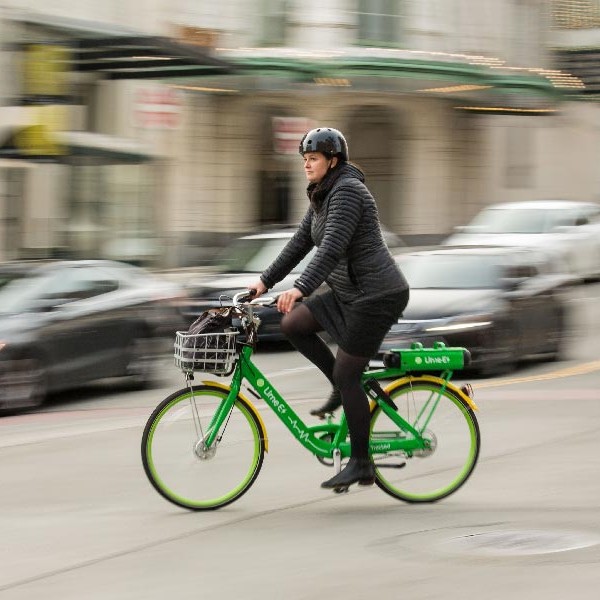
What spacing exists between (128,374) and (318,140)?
7476mm

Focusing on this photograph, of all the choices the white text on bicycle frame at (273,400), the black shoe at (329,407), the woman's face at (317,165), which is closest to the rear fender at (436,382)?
the black shoe at (329,407)

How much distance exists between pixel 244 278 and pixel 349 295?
1210cm

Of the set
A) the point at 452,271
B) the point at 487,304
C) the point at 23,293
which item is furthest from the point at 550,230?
A: the point at 23,293

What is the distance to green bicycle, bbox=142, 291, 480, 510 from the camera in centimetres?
775

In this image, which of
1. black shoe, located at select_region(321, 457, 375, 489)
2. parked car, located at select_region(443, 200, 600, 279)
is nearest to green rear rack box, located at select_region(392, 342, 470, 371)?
black shoe, located at select_region(321, 457, 375, 489)

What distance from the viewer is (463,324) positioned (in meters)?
15.4

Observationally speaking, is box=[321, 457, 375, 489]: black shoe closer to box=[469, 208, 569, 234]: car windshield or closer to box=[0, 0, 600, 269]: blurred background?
box=[0, 0, 600, 269]: blurred background

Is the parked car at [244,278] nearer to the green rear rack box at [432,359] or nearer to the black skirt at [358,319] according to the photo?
the green rear rack box at [432,359]

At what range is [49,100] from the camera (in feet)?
78.0

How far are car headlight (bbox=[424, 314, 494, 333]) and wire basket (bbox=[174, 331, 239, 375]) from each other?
7696 mm

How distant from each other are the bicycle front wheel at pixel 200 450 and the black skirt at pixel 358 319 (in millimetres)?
578

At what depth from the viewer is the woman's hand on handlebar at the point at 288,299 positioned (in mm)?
7422

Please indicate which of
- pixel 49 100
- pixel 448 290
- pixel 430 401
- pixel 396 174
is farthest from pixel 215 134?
pixel 430 401

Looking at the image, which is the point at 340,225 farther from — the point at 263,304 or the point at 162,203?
the point at 162,203
